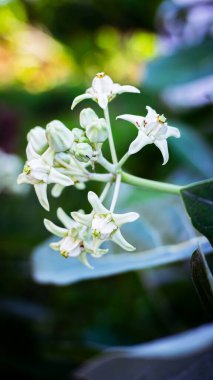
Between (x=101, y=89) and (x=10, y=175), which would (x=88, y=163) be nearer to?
(x=101, y=89)

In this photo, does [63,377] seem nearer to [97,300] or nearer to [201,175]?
[97,300]

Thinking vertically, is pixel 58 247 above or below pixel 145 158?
below

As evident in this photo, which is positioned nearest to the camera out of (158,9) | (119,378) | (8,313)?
(119,378)

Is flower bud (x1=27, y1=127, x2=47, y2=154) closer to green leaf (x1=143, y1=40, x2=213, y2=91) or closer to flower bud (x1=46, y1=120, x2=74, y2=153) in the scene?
flower bud (x1=46, y1=120, x2=74, y2=153)

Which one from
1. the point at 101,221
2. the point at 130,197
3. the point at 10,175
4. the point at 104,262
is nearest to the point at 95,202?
the point at 101,221

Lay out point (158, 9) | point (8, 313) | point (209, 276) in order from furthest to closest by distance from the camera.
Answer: point (158, 9) < point (8, 313) < point (209, 276)

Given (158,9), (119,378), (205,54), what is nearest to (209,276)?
(119,378)
